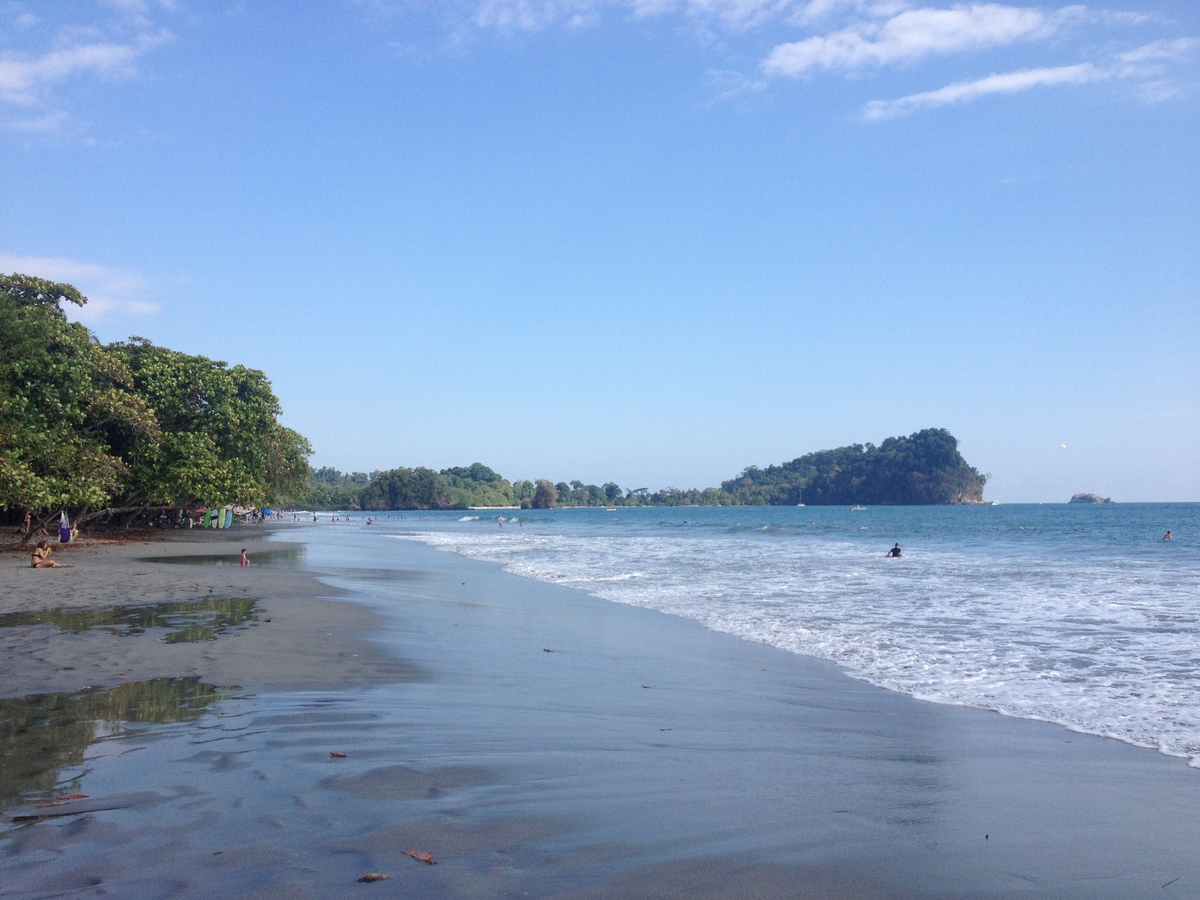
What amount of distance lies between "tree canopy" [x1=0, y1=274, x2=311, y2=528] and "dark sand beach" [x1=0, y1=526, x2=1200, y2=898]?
54.7 ft

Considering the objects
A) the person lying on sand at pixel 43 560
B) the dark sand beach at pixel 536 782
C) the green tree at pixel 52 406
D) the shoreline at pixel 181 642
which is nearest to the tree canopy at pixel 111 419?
the green tree at pixel 52 406

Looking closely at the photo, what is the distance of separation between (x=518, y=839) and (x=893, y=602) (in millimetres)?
13469

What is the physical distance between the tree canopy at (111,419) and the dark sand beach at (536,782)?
16.7m

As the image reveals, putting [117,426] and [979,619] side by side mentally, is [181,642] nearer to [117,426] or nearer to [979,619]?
[979,619]

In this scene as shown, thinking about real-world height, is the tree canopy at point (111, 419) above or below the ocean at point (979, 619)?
above

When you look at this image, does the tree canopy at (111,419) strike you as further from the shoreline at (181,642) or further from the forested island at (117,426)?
the shoreline at (181,642)

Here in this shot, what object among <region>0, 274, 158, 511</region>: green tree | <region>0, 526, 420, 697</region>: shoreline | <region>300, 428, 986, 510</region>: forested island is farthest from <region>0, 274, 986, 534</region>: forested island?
<region>300, 428, 986, 510</region>: forested island

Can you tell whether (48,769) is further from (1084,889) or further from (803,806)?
(1084,889)

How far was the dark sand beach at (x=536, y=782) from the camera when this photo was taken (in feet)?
11.5

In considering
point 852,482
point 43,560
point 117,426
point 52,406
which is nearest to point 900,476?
point 852,482

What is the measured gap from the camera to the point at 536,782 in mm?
4695

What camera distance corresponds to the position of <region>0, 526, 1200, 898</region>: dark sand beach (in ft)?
11.5

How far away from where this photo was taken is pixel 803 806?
448cm

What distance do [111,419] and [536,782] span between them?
29268 millimetres
